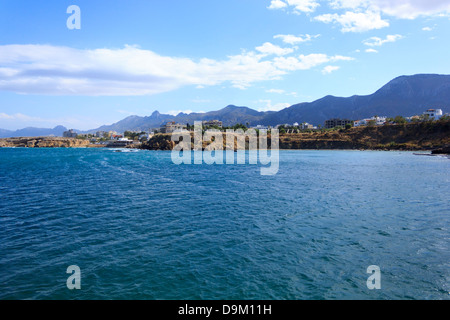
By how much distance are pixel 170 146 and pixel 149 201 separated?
555 feet

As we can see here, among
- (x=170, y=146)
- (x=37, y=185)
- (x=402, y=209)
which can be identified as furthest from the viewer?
(x=170, y=146)

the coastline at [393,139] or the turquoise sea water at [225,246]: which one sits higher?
the coastline at [393,139]

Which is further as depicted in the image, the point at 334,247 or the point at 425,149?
the point at 425,149

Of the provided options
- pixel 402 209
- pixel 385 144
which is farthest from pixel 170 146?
pixel 402 209

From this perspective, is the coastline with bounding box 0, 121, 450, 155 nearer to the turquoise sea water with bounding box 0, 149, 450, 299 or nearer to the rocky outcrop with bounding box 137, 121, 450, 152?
the rocky outcrop with bounding box 137, 121, 450, 152

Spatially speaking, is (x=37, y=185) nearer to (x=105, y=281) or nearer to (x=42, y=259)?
(x=42, y=259)

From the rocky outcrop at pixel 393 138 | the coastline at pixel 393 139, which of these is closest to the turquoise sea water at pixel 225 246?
the coastline at pixel 393 139

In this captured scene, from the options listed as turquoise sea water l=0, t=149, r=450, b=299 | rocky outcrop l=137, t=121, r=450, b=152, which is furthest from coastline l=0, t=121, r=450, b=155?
turquoise sea water l=0, t=149, r=450, b=299

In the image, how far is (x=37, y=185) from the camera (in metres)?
43.6

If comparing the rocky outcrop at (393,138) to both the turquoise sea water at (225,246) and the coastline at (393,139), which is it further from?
the turquoise sea water at (225,246)

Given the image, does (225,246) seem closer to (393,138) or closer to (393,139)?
(393,139)

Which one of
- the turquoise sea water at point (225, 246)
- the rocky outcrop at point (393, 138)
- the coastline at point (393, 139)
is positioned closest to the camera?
the turquoise sea water at point (225, 246)

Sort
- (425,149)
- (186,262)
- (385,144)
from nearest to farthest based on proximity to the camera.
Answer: (186,262)
(425,149)
(385,144)

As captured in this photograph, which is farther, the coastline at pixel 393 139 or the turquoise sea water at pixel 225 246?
the coastline at pixel 393 139
